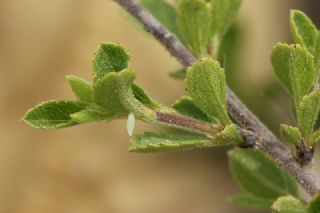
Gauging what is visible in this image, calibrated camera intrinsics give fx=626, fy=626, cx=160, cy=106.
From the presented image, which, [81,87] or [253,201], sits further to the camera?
[253,201]

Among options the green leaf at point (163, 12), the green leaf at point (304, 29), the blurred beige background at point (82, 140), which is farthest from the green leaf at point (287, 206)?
the blurred beige background at point (82, 140)

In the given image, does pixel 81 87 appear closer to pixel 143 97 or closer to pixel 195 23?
pixel 143 97

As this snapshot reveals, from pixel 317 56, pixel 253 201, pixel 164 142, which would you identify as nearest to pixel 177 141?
pixel 164 142

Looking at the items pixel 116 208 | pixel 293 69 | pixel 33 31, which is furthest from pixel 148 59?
pixel 293 69

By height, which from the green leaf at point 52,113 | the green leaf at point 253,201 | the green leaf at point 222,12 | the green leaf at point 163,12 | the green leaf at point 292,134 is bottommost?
the green leaf at point 253,201

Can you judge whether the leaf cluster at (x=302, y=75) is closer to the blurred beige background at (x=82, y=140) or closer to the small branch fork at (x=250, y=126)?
the small branch fork at (x=250, y=126)

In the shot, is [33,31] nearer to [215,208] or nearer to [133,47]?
[133,47]

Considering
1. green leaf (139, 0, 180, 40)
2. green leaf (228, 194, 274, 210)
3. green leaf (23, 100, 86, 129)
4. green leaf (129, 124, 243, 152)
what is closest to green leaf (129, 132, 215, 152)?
green leaf (129, 124, 243, 152)
